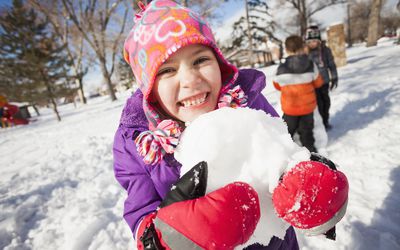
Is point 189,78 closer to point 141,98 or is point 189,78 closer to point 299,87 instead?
point 141,98

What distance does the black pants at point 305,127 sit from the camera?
347 cm

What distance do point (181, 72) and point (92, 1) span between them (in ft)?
55.7

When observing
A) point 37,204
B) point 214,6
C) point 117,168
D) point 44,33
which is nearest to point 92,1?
point 214,6

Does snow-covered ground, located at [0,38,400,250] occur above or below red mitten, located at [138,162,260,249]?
below

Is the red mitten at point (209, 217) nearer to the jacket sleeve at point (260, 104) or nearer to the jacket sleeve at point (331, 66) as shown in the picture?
the jacket sleeve at point (260, 104)

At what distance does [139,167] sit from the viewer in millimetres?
1191

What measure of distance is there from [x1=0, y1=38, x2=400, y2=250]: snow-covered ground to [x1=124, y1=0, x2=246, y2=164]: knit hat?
1521 millimetres

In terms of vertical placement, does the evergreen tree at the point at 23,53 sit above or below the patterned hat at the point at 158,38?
above

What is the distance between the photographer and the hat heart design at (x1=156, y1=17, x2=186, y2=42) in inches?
44.3

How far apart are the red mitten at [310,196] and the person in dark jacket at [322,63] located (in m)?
3.97

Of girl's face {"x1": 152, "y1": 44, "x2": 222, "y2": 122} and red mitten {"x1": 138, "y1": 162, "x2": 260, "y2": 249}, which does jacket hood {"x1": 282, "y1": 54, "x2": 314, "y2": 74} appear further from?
red mitten {"x1": 138, "y1": 162, "x2": 260, "y2": 249}

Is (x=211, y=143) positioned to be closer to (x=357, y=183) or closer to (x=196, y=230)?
(x=196, y=230)

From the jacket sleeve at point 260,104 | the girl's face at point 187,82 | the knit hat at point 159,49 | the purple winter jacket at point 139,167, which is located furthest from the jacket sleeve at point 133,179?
the jacket sleeve at point 260,104

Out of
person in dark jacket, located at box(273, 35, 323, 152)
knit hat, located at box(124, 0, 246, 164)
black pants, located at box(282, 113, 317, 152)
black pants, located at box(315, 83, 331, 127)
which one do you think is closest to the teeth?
knit hat, located at box(124, 0, 246, 164)
